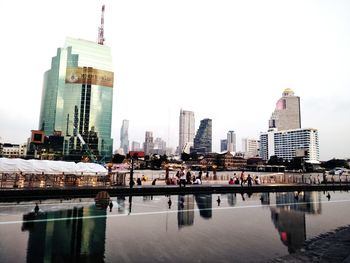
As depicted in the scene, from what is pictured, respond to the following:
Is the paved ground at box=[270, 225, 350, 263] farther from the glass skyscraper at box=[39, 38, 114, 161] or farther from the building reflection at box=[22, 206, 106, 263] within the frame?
the glass skyscraper at box=[39, 38, 114, 161]

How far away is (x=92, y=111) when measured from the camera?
7077 inches

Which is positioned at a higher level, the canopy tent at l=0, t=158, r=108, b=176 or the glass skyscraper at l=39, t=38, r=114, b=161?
the glass skyscraper at l=39, t=38, r=114, b=161

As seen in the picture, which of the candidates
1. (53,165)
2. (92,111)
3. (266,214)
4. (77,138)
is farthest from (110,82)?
(266,214)

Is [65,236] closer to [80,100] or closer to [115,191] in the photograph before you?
[115,191]

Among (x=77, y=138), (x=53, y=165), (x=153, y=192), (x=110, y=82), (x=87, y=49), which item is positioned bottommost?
(x=153, y=192)

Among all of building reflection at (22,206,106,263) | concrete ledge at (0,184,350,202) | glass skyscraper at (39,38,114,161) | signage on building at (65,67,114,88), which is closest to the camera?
building reflection at (22,206,106,263)

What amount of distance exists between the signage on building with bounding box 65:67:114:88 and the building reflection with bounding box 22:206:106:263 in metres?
176

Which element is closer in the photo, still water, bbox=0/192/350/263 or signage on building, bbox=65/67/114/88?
still water, bbox=0/192/350/263

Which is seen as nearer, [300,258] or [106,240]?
[300,258]

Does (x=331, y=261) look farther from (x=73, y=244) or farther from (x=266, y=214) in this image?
(x=266, y=214)

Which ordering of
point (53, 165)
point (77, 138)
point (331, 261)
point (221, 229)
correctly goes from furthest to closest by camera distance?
point (77, 138) < point (53, 165) < point (221, 229) < point (331, 261)

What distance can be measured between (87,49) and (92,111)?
44858 millimetres

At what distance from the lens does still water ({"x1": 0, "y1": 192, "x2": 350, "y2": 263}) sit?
9.43 m

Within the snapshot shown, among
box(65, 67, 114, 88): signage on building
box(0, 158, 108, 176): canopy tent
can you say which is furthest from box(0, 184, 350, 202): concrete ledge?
box(65, 67, 114, 88): signage on building
